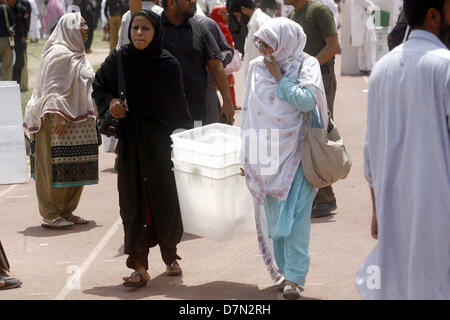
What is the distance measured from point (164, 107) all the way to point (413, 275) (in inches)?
97.0

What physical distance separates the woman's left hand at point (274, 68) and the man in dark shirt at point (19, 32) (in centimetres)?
1188

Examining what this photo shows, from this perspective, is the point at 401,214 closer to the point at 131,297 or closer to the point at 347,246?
the point at 131,297

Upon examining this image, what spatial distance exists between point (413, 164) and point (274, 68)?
71.1 inches

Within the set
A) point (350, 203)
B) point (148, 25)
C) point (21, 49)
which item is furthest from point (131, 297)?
point (21, 49)

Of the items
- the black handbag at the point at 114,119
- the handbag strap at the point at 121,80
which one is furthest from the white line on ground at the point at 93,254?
the handbag strap at the point at 121,80

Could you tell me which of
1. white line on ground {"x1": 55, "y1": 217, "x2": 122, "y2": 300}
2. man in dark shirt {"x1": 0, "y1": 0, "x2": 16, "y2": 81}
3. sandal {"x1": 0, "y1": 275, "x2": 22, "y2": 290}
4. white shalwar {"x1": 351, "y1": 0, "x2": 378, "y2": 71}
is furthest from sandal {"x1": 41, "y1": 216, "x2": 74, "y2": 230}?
white shalwar {"x1": 351, "y1": 0, "x2": 378, "y2": 71}

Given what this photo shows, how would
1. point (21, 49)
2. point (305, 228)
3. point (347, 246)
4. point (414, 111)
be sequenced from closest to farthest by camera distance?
point (414, 111)
point (305, 228)
point (347, 246)
point (21, 49)

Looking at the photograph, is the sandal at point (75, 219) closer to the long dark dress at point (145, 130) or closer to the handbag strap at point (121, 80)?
the long dark dress at point (145, 130)

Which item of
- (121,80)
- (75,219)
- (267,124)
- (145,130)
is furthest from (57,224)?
(267,124)

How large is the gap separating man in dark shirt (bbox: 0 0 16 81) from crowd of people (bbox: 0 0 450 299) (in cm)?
680

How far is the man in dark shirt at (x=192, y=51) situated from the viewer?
689cm

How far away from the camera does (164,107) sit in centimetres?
570

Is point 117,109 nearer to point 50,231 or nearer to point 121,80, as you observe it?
point 121,80

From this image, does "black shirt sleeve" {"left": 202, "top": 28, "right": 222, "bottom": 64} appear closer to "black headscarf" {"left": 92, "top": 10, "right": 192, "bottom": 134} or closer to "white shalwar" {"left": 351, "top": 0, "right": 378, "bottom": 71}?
"black headscarf" {"left": 92, "top": 10, "right": 192, "bottom": 134}
